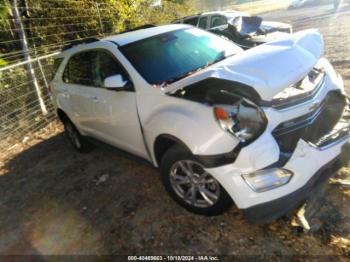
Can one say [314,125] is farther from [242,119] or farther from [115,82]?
[115,82]

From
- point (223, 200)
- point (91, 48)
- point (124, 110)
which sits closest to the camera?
point (223, 200)

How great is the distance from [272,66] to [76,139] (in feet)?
11.8

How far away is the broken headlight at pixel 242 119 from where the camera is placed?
2750 mm

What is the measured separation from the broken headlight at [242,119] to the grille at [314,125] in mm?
153

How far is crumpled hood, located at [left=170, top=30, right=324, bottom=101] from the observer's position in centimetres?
290

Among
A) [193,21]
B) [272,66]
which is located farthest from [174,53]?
[193,21]

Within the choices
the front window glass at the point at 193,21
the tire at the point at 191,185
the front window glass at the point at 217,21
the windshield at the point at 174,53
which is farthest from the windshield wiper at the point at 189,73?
the front window glass at the point at 193,21

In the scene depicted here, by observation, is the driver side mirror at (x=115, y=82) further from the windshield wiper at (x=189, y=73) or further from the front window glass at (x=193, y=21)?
the front window glass at (x=193, y=21)

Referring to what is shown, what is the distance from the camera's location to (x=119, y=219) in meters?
3.74

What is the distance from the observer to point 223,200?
3131 millimetres

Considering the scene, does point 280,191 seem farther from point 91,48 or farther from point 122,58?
point 91,48

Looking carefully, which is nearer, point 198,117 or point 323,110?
point 198,117

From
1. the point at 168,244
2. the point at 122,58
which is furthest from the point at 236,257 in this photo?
the point at 122,58

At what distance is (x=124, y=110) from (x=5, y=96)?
14.3 ft
